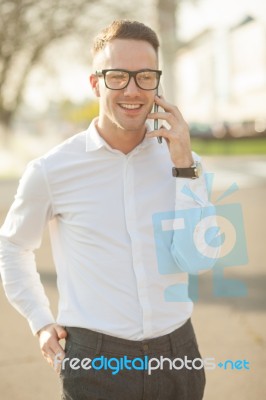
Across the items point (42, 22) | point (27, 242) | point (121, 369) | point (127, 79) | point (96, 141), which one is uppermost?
point (42, 22)

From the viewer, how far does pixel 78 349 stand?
1963mm

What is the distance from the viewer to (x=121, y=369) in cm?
191

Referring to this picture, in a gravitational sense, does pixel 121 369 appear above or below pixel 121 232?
below

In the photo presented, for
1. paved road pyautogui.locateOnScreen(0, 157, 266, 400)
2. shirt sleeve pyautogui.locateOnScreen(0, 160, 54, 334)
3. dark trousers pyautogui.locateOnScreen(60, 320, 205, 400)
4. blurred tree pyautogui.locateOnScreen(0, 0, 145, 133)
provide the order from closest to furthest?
dark trousers pyautogui.locateOnScreen(60, 320, 205, 400), shirt sleeve pyautogui.locateOnScreen(0, 160, 54, 334), paved road pyautogui.locateOnScreen(0, 157, 266, 400), blurred tree pyautogui.locateOnScreen(0, 0, 145, 133)

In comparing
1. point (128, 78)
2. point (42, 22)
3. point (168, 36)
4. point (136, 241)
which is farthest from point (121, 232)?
point (42, 22)

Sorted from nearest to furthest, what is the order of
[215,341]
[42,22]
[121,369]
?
[121,369], [215,341], [42,22]

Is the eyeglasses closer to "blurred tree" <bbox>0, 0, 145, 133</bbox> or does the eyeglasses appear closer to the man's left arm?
the man's left arm

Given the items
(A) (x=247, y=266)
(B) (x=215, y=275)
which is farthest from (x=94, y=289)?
(A) (x=247, y=266)

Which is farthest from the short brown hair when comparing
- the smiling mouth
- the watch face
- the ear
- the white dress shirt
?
the watch face

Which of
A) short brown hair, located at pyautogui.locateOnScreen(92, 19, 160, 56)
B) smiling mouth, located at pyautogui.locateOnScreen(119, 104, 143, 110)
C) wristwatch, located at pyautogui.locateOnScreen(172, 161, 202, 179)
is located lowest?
wristwatch, located at pyautogui.locateOnScreen(172, 161, 202, 179)

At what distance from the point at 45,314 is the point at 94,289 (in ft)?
0.99

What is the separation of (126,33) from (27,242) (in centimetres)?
91

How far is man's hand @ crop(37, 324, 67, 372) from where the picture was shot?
2.04 metres

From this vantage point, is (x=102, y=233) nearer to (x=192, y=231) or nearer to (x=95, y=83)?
(x=192, y=231)
